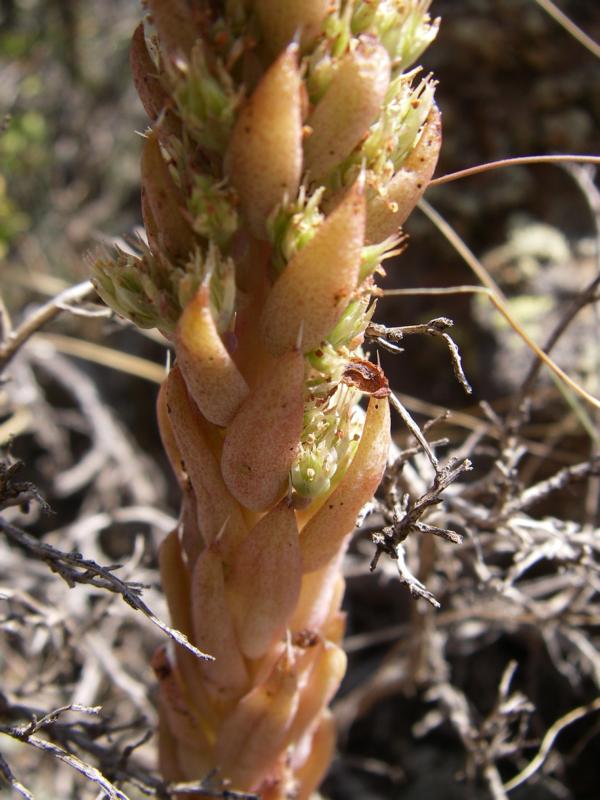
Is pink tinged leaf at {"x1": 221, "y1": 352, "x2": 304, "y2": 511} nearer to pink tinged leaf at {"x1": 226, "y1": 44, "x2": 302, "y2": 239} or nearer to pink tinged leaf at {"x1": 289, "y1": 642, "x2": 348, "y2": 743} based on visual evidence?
pink tinged leaf at {"x1": 226, "y1": 44, "x2": 302, "y2": 239}

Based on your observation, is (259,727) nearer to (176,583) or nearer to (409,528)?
(176,583)

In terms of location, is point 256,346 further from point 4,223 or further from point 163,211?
point 4,223

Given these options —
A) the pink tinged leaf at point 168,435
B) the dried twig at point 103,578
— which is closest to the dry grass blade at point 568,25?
the pink tinged leaf at point 168,435

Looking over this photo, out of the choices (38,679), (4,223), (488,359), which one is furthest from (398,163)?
(4,223)

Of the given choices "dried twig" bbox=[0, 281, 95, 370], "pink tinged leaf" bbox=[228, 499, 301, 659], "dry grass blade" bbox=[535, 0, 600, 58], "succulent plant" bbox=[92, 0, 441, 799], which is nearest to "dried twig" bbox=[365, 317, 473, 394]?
"succulent plant" bbox=[92, 0, 441, 799]

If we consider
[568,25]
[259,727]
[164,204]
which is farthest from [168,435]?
[568,25]

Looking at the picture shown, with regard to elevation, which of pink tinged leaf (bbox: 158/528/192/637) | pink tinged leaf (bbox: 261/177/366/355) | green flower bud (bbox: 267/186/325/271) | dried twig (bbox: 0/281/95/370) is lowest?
pink tinged leaf (bbox: 158/528/192/637)

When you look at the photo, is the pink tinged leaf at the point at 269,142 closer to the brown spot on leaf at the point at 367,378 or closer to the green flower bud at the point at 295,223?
the green flower bud at the point at 295,223
